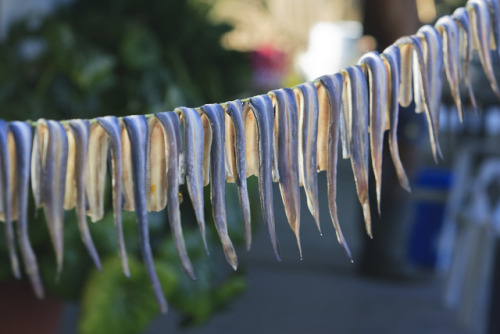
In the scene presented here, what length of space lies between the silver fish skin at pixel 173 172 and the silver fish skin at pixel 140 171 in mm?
26

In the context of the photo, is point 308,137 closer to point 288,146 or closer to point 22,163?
point 288,146

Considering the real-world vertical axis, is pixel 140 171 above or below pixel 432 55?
below

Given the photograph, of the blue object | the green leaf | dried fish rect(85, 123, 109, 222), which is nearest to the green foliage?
the green leaf

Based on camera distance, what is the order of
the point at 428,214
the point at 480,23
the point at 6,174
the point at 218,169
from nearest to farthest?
the point at 6,174 < the point at 218,169 < the point at 480,23 < the point at 428,214

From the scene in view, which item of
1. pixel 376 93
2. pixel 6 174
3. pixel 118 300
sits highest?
pixel 376 93

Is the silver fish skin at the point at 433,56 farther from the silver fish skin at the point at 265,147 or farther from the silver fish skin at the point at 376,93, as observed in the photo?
the silver fish skin at the point at 265,147

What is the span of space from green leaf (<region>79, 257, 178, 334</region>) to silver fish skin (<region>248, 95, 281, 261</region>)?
210 centimetres

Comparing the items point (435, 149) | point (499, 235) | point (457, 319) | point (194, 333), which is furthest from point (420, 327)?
point (435, 149)

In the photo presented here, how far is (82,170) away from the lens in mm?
972

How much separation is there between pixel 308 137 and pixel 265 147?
78 millimetres

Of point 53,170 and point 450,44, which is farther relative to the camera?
point 450,44

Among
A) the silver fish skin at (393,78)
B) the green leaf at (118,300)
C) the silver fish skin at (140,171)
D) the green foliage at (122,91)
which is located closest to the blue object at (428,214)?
the green foliage at (122,91)

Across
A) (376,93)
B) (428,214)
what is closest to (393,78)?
(376,93)

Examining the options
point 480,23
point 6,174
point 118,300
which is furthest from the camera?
point 118,300
